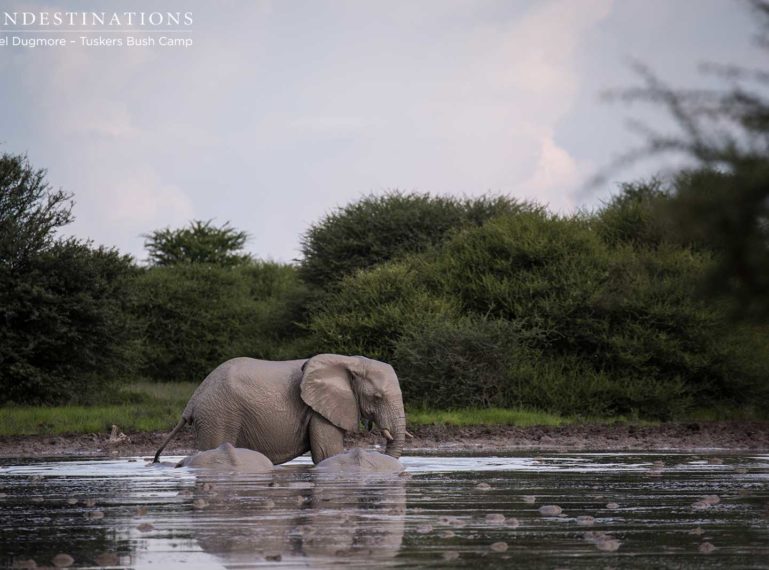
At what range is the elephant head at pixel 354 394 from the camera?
15547 mm

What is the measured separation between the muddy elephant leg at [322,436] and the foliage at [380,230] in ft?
80.8

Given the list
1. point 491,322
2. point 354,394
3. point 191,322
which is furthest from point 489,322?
point 191,322

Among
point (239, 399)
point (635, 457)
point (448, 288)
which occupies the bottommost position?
point (635, 457)

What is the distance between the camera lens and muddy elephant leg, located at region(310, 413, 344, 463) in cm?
1570

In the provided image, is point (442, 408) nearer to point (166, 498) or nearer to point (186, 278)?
point (166, 498)

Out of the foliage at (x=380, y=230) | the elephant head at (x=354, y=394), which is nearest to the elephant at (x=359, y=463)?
the elephant head at (x=354, y=394)

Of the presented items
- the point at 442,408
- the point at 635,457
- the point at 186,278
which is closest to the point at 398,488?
the point at 635,457

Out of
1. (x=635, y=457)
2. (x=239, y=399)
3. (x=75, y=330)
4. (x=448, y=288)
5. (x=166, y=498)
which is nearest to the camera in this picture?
(x=166, y=498)

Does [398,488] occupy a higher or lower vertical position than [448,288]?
lower

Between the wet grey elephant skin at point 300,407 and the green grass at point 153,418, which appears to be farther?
the green grass at point 153,418

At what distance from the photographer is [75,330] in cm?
3108

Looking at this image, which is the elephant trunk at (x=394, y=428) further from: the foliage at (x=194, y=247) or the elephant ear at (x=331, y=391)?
the foliage at (x=194, y=247)

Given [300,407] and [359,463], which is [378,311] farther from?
[359,463]

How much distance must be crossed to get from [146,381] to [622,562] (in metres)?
38.6
